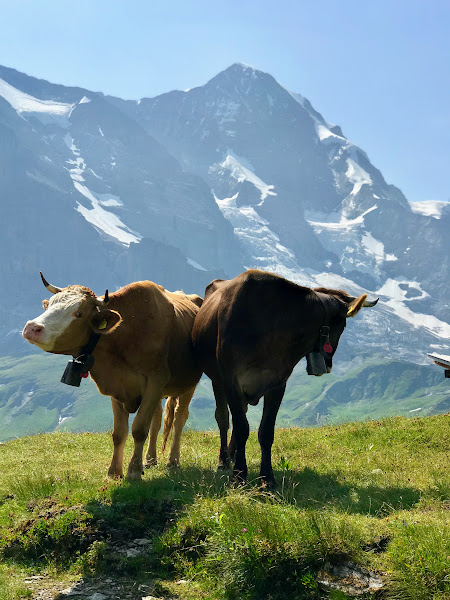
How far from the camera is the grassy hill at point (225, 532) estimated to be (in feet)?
25.0

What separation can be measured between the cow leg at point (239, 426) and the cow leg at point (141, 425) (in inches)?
53.5

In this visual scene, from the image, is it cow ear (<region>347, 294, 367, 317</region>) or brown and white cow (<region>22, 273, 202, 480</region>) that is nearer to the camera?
brown and white cow (<region>22, 273, 202, 480</region>)

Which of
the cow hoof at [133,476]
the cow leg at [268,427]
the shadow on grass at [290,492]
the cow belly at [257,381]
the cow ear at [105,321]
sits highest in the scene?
the cow ear at [105,321]

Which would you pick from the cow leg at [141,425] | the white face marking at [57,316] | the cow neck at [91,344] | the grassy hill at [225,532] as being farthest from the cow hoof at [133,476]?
the white face marking at [57,316]

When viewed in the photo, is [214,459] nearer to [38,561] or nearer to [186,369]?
[186,369]

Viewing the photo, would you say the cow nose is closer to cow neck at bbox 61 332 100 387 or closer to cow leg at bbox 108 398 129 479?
cow neck at bbox 61 332 100 387

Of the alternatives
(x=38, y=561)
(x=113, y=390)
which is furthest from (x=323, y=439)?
(x=38, y=561)

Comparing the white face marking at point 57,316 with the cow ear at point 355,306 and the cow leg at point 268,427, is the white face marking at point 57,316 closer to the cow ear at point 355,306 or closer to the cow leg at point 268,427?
the cow leg at point 268,427

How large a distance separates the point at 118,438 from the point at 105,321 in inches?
95.2

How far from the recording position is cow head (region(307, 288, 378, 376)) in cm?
1230

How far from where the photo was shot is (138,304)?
467 inches

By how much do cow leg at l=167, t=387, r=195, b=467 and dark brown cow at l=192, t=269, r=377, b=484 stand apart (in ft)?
6.79

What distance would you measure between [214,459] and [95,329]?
187 inches

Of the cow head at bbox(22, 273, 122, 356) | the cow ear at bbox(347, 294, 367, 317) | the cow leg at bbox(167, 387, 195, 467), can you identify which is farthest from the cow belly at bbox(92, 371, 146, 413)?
the cow ear at bbox(347, 294, 367, 317)
